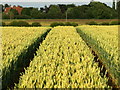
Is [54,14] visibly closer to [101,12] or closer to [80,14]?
[80,14]

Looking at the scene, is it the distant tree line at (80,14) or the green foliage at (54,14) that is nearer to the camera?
the distant tree line at (80,14)

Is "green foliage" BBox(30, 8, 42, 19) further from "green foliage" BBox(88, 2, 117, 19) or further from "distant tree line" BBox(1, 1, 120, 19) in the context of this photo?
"green foliage" BBox(88, 2, 117, 19)

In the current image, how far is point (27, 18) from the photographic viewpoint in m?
62.3

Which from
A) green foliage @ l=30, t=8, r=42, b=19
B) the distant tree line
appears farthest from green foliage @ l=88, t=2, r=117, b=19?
green foliage @ l=30, t=8, r=42, b=19

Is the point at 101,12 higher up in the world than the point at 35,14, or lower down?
higher up

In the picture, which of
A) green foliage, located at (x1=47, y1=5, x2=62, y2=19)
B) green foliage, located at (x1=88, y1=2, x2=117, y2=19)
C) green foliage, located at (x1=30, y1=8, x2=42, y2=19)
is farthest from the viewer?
green foliage, located at (x1=47, y1=5, x2=62, y2=19)

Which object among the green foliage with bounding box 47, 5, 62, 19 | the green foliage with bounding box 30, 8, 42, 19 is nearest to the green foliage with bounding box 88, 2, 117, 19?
the green foliage with bounding box 47, 5, 62, 19

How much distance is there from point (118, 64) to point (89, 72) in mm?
2278

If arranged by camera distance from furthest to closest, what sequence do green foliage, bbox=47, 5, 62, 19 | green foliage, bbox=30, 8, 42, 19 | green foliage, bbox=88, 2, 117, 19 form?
green foliage, bbox=47, 5, 62, 19 → green foliage, bbox=88, 2, 117, 19 → green foliage, bbox=30, 8, 42, 19

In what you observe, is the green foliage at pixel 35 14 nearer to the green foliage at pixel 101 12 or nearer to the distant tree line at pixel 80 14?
the distant tree line at pixel 80 14

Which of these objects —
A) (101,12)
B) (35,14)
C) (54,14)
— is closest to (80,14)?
(101,12)

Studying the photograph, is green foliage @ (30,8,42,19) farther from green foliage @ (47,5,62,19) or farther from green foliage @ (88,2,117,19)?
green foliage @ (88,2,117,19)

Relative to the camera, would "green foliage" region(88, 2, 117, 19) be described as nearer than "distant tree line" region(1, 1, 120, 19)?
No

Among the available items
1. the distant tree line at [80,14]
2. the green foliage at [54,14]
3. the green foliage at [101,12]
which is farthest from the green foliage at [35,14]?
the green foliage at [101,12]
